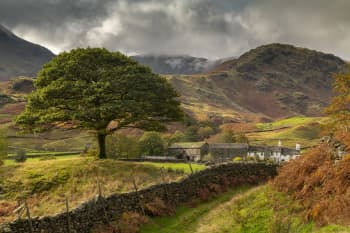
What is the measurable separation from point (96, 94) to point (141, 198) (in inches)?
506

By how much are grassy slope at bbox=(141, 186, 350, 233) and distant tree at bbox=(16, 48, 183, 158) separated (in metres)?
11.9

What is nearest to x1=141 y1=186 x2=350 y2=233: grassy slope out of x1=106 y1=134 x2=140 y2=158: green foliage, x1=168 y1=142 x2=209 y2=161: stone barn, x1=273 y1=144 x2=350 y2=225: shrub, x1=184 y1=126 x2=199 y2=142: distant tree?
x1=273 y1=144 x2=350 y2=225: shrub

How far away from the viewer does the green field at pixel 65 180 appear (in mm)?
27609

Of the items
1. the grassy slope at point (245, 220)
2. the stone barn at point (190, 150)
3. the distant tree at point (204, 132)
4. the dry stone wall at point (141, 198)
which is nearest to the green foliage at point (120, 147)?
the stone barn at point (190, 150)

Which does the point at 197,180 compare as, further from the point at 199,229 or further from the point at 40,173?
the point at 40,173

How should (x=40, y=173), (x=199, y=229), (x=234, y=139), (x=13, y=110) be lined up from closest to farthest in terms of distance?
1. (x=199, y=229)
2. (x=40, y=173)
3. (x=234, y=139)
4. (x=13, y=110)

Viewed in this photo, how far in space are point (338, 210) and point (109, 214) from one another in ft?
40.9

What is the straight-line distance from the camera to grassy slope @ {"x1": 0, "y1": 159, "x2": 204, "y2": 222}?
2769cm

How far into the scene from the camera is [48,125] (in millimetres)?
37375

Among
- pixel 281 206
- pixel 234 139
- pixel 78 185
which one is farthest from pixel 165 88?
pixel 234 139

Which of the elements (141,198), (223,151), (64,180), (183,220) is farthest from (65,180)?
(223,151)

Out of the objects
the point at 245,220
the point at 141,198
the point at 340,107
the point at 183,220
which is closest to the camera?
the point at 245,220

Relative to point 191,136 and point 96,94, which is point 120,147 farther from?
point 191,136

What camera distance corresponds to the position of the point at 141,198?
25.2m
